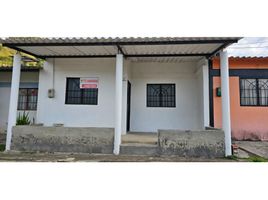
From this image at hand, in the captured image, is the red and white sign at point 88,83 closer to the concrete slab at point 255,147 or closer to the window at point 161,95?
the window at point 161,95

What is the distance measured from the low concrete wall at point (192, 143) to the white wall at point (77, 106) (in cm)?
275

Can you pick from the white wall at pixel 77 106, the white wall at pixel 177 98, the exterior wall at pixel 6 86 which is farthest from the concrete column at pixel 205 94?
the exterior wall at pixel 6 86

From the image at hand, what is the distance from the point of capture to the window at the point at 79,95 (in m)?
8.36

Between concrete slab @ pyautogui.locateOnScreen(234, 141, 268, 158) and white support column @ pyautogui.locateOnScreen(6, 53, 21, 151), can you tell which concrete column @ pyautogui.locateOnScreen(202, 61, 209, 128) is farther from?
white support column @ pyautogui.locateOnScreen(6, 53, 21, 151)

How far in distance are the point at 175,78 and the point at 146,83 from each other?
52.3 inches

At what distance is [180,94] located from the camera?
9.14 meters

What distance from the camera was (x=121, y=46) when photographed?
6.49 m

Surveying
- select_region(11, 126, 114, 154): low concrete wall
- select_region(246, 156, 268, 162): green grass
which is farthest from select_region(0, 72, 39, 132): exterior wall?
select_region(246, 156, 268, 162): green grass

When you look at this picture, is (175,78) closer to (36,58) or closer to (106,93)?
(106,93)

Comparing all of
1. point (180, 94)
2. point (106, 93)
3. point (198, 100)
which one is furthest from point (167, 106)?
point (106, 93)

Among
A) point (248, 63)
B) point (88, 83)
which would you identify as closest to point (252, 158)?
point (248, 63)

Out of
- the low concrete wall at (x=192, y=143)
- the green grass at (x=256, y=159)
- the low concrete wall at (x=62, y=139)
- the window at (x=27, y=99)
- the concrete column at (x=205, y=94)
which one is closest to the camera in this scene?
the green grass at (x=256, y=159)

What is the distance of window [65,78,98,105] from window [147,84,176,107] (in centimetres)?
253

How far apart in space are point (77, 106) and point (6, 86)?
414cm
